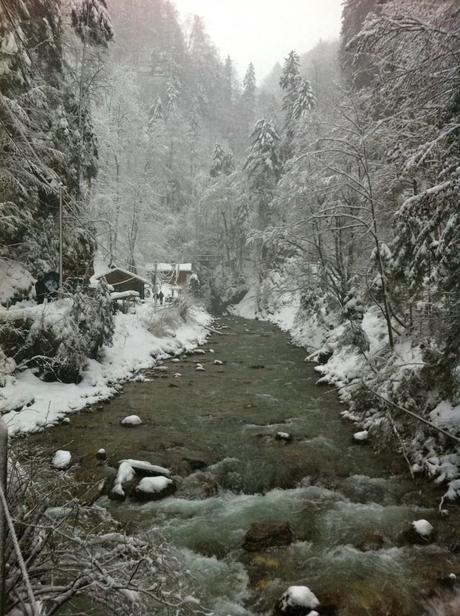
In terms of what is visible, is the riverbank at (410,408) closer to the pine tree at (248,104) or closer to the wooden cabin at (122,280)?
the wooden cabin at (122,280)

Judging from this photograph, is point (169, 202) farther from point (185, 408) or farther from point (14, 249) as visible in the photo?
point (185, 408)

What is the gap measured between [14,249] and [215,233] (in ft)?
122

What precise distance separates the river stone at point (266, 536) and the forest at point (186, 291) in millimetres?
536

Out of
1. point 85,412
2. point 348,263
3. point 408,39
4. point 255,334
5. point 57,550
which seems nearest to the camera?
point 57,550

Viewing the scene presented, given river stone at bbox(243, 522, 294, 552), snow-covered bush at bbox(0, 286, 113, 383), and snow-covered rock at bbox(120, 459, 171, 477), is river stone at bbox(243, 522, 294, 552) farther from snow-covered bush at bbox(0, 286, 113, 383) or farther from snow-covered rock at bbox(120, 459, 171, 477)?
snow-covered bush at bbox(0, 286, 113, 383)

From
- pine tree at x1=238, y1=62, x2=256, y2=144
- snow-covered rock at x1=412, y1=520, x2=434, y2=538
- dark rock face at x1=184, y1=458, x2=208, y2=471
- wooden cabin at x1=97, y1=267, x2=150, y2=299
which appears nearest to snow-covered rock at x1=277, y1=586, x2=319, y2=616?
snow-covered rock at x1=412, y1=520, x2=434, y2=538

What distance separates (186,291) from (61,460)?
2211 cm

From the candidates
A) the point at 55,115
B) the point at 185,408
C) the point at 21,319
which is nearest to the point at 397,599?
the point at 185,408

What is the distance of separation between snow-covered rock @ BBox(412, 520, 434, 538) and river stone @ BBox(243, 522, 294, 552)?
6.16 feet

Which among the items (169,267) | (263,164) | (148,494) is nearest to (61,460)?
(148,494)

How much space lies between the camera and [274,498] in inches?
294

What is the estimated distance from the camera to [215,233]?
50625mm

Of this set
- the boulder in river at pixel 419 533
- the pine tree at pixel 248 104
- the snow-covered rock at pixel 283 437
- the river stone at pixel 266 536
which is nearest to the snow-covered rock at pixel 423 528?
the boulder in river at pixel 419 533

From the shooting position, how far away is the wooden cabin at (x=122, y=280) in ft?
92.5
